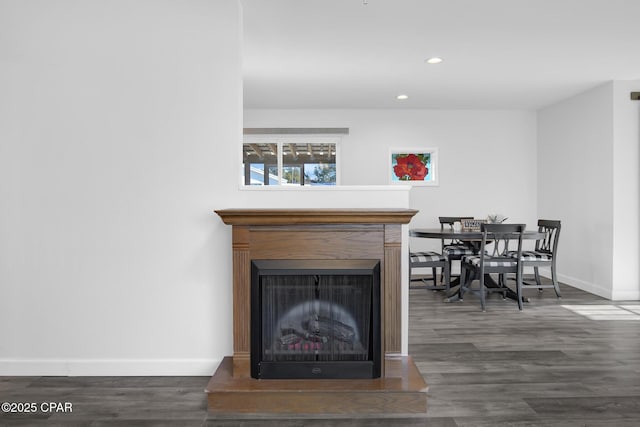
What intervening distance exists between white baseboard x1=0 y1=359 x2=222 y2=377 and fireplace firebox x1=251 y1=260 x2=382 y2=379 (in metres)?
0.50

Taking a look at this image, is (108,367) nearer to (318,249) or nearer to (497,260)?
(318,249)

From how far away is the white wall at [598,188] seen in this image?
15.5 feet

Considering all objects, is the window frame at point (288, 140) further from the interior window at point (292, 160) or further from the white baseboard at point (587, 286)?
the white baseboard at point (587, 286)

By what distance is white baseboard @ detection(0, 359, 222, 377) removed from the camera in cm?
262

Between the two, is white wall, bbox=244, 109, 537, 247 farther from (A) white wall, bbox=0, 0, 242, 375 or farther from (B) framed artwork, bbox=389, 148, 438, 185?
(A) white wall, bbox=0, 0, 242, 375

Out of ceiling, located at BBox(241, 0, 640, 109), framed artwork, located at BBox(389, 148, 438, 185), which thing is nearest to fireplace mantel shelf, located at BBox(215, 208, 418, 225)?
ceiling, located at BBox(241, 0, 640, 109)

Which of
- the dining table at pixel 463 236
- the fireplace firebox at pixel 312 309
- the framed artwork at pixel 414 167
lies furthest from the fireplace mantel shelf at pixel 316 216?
the framed artwork at pixel 414 167

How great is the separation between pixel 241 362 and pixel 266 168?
13.6 feet

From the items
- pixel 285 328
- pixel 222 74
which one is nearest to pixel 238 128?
pixel 222 74

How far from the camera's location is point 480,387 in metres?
2.43

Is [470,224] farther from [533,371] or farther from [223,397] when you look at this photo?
[223,397]

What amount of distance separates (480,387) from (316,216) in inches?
51.8

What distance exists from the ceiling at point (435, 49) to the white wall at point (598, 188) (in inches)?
12.1

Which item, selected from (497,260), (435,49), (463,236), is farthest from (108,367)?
(497,260)
